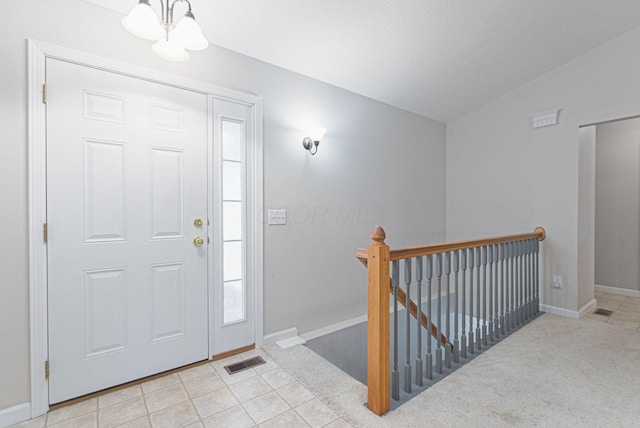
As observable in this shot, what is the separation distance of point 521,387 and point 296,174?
7.43 ft

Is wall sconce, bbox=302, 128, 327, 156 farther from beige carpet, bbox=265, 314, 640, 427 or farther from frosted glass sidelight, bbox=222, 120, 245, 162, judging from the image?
beige carpet, bbox=265, 314, 640, 427

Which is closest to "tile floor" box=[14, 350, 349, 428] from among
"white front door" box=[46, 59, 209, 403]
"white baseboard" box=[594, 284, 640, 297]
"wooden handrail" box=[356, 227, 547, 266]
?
"white front door" box=[46, 59, 209, 403]

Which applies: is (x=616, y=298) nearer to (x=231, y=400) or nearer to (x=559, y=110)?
(x=559, y=110)

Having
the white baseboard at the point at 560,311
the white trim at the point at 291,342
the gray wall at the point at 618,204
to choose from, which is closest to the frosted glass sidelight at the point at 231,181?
the white trim at the point at 291,342

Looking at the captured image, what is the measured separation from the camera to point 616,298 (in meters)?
4.13

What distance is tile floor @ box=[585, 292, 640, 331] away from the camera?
3.27m

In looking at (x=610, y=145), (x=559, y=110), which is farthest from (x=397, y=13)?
(x=610, y=145)

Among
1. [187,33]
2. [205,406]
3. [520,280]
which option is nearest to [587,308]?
[520,280]

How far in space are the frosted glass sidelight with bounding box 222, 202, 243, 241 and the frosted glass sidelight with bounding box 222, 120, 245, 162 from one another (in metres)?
0.37

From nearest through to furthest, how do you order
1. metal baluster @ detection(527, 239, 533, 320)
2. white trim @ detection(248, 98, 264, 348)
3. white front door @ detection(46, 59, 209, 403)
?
white front door @ detection(46, 59, 209, 403) → white trim @ detection(248, 98, 264, 348) → metal baluster @ detection(527, 239, 533, 320)

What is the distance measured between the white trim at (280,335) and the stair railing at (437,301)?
862mm

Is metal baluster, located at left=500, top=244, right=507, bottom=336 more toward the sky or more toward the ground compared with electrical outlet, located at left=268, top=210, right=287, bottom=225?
more toward the ground

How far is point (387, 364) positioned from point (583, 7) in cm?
315

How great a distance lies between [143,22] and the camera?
145cm
